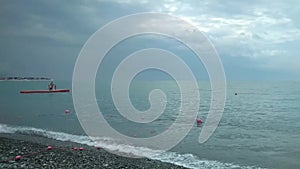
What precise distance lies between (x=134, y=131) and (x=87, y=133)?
4.82m

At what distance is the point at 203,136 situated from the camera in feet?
93.2

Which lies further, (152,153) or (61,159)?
(152,153)

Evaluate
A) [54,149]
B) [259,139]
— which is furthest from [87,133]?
[259,139]

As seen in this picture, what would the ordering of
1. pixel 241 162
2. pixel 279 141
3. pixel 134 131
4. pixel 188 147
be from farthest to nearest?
pixel 134 131, pixel 279 141, pixel 188 147, pixel 241 162

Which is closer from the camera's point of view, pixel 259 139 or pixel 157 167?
pixel 157 167

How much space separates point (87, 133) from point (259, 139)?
16111 millimetres

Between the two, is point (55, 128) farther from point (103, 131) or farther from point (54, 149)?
point (54, 149)

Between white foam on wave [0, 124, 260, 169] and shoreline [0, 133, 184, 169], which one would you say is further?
white foam on wave [0, 124, 260, 169]

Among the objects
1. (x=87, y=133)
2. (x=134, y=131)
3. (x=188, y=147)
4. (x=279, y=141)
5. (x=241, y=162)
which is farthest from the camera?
(x=134, y=131)

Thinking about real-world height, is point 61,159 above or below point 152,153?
above

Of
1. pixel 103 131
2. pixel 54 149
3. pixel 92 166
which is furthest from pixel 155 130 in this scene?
pixel 92 166

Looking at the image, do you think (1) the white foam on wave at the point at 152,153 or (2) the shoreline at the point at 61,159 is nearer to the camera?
(2) the shoreline at the point at 61,159

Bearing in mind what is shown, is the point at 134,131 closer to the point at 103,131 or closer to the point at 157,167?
the point at 103,131

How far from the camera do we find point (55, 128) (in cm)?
3155
